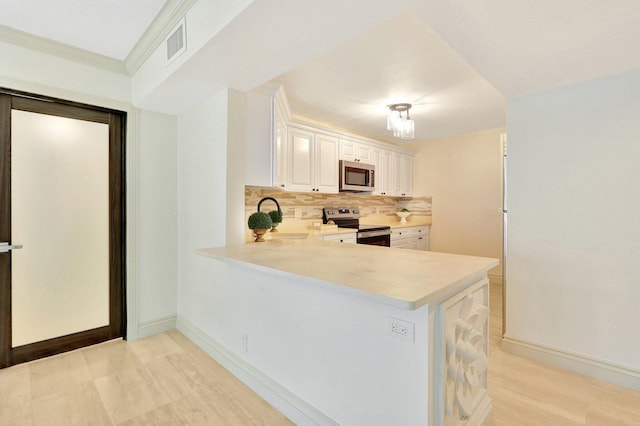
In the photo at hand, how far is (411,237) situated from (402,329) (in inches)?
160

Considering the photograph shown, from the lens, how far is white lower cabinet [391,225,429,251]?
15.9ft

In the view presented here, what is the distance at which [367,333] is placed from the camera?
138 cm

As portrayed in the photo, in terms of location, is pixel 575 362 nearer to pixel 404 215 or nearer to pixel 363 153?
pixel 363 153

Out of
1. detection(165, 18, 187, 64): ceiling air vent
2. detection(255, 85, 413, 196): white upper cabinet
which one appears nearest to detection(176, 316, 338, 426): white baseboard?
detection(255, 85, 413, 196): white upper cabinet

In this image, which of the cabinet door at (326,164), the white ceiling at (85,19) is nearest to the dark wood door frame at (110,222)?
the white ceiling at (85,19)

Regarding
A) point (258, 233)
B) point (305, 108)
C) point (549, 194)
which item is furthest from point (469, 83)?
point (258, 233)

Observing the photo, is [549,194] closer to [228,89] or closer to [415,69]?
[415,69]

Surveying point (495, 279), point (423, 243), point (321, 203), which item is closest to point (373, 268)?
point (321, 203)

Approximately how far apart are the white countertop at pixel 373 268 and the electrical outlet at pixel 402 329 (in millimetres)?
163

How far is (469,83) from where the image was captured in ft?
9.45

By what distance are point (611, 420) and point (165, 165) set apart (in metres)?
3.78

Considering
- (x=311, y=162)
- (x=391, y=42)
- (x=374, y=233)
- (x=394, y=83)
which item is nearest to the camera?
(x=391, y=42)

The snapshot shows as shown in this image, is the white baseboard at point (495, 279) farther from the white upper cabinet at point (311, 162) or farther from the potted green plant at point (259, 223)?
the potted green plant at point (259, 223)

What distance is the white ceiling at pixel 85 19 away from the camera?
6.23 feet
